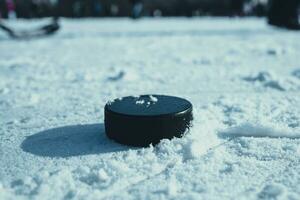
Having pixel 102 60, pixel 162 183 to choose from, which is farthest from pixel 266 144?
pixel 102 60

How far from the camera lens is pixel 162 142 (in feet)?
9.36

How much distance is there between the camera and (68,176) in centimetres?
243

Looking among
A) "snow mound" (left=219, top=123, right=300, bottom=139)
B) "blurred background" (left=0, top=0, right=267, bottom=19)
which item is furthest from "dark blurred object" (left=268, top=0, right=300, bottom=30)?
"snow mound" (left=219, top=123, right=300, bottom=139)

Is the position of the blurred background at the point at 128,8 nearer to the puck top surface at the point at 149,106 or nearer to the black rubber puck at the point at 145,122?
the puck top surface at the point at 149,106

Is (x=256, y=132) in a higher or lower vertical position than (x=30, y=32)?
lower

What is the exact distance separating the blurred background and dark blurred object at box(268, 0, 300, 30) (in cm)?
989

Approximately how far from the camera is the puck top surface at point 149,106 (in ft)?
9.44

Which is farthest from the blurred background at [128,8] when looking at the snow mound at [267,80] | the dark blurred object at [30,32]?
the snow mound at [267,80]

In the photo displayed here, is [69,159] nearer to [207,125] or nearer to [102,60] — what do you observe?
[207,125]

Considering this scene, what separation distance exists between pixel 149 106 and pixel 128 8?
22219 millimetres

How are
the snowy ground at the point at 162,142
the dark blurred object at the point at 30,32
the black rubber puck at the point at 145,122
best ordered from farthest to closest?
the dark blurred object at the point at 30,32 → the black rubber puck at the point at 145,122 → the snowy ground at the point at 162,142

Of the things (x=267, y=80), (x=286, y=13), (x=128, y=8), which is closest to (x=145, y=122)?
(x=267, y=80)

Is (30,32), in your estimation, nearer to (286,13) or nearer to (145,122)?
(286,13)

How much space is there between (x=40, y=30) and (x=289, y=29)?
8038 mm
